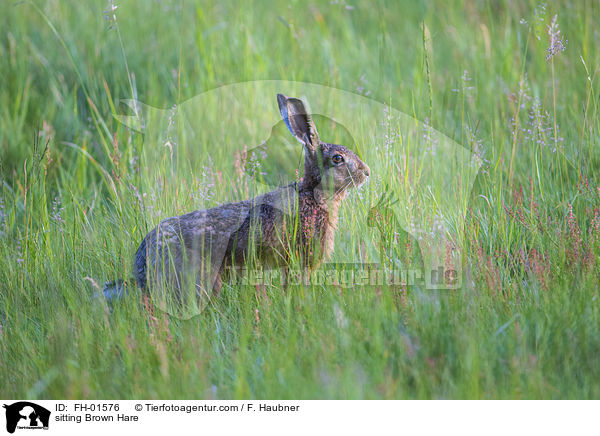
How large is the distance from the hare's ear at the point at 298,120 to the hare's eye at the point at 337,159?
0.14 metres

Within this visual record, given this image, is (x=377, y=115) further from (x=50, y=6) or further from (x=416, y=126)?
(x=50, y=6)

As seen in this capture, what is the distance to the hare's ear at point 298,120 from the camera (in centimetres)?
354

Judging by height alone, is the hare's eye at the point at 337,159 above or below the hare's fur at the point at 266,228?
above

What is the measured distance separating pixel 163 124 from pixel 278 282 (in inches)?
53.3

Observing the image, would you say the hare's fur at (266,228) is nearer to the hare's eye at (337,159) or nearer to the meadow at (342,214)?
the hare's eye at (337,159)

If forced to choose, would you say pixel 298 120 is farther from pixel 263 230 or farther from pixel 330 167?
pixel 263 230

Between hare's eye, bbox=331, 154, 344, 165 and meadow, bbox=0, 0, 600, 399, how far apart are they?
0.26m

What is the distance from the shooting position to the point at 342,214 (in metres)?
3.99
